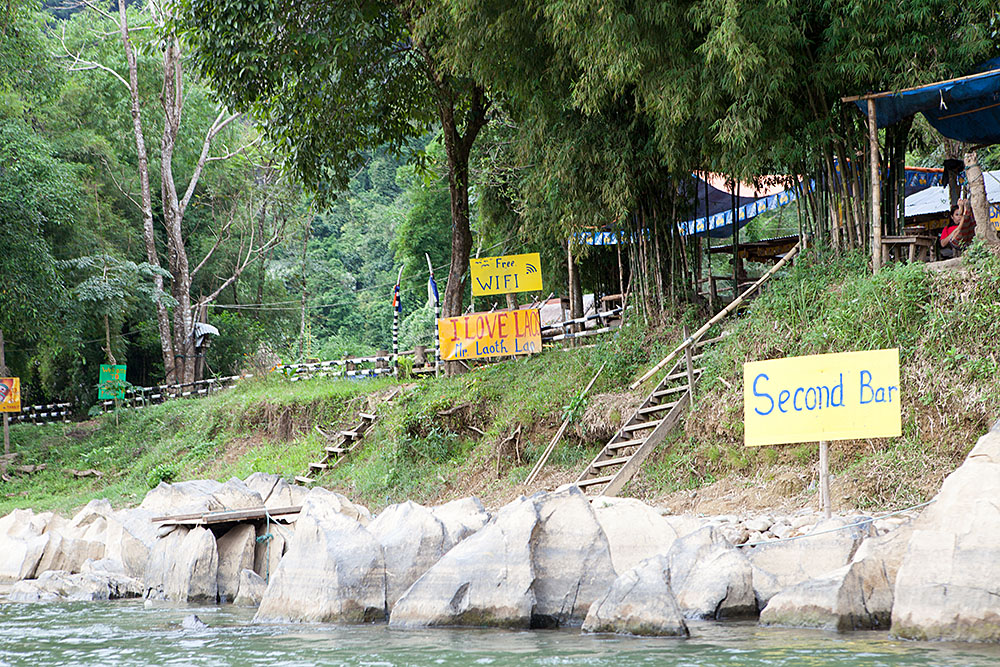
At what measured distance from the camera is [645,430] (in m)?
12.8

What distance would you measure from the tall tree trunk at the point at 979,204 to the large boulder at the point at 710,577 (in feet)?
15.5

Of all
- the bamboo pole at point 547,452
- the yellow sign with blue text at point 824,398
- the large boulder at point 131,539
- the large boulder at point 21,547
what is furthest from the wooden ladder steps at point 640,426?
the large boulder at point 21,547

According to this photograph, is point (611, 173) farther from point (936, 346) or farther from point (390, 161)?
point (390, 161)

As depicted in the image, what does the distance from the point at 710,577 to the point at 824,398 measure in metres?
1.80

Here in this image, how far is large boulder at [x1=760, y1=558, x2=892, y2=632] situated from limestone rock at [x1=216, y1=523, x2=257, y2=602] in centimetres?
615

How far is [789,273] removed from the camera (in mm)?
12383

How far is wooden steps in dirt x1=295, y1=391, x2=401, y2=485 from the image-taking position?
17.5 m

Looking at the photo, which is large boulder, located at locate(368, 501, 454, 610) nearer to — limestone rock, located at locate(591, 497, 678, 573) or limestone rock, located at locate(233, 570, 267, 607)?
limestone rock, located at locate(591, 497, 678, 573)

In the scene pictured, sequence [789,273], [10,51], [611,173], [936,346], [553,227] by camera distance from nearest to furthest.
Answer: [936,346] → [789,273] → [611,173] → [553,227] → [10,51]

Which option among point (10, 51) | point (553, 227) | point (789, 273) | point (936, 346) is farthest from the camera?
point (10, 51)

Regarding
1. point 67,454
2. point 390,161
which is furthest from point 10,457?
point 390,161

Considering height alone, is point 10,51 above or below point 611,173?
above

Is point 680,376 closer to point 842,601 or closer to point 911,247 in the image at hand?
point 911,247

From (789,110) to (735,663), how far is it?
281 inches
